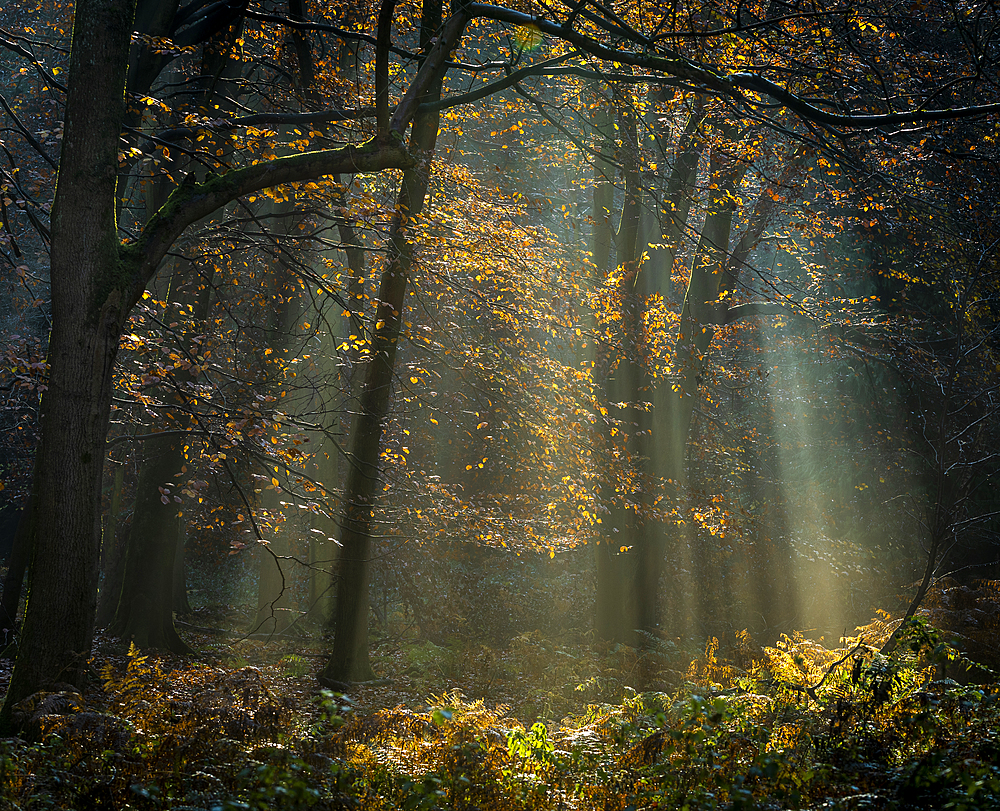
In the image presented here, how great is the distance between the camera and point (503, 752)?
4.42 metres

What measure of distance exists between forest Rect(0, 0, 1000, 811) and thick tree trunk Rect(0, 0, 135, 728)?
0.07ft

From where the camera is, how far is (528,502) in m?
10.7

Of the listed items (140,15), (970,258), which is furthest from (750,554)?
(140,15)

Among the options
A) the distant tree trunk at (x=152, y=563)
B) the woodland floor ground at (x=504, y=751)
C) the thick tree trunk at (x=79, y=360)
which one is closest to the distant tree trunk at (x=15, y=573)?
the distant tree trunk at (x=152, y=563)

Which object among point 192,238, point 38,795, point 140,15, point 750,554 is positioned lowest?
point 38,795

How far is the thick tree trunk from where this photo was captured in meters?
4.82

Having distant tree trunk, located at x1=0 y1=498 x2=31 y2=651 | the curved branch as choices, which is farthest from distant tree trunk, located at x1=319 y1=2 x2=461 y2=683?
distant tree trunk, located at x1=0 y1=498 x2=31 y2=651

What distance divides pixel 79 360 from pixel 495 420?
634cm

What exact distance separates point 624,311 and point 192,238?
591 centimetres

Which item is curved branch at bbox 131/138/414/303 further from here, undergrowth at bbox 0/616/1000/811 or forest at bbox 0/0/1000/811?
undergrowth at bbox 0/616/1000/811

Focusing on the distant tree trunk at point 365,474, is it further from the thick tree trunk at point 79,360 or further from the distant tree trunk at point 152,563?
the thick tree trunk at point 79,360

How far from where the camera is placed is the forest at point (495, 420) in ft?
14.4

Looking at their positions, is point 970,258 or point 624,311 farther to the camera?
point 624,311

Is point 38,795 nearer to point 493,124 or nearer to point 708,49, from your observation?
point 708,49
